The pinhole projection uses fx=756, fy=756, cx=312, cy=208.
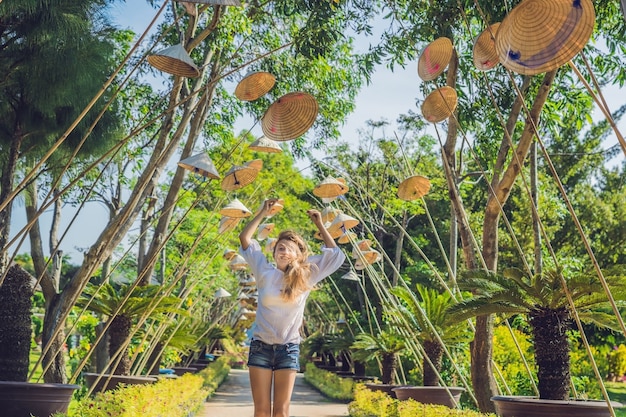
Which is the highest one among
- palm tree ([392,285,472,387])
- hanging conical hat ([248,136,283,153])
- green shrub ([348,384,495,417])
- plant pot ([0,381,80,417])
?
hanging conical hat ([248,136,283,153])

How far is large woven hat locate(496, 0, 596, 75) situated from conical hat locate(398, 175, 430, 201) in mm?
3421

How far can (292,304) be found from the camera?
3465 millimetres

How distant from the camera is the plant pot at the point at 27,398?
5168 millimetres

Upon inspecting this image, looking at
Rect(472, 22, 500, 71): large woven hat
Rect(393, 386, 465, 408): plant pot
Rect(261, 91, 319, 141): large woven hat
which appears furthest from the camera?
Rect(393, 386, 465, 408): plant pot

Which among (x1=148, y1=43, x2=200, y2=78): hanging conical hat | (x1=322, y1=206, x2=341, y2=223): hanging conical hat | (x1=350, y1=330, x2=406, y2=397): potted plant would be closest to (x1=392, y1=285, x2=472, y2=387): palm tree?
(x1=322, y1=206, x2=341, y2=223): hanging conical hat

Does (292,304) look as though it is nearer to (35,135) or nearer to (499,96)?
(35,135)

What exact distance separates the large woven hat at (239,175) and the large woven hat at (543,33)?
3.50 meters

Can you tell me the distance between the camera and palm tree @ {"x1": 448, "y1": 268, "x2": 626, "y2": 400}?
531 centimetres

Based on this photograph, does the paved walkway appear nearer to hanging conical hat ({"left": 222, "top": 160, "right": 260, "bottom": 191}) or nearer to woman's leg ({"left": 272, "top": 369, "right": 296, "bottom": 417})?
hanging conical hat ({"left": 222, "top": 160, "right": 260, "bottom": 191})

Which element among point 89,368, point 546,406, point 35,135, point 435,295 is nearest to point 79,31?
point 35,135

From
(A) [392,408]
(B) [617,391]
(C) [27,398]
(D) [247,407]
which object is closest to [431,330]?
(A) [392,408]

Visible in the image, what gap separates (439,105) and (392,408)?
422 cm

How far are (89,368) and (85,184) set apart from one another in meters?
3.62

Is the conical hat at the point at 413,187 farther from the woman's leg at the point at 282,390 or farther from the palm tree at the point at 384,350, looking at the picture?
the palm tree at the point at 384,350
